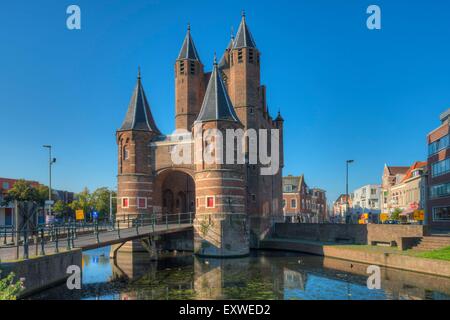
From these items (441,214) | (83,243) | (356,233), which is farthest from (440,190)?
(83,243)

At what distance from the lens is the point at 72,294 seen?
57.1 ft

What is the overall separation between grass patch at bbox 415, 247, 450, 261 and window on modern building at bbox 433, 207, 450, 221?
17189mm

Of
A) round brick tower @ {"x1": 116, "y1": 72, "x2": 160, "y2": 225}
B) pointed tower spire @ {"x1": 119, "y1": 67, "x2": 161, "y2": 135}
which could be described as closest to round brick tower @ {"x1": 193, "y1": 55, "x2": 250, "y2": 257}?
round brick tower @ {"x1": 116, "y1": 72, "x2": 160, "y2": 225}

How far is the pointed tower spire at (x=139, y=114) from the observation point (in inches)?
1456

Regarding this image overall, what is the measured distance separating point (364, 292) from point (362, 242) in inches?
668

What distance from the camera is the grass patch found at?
22125mm

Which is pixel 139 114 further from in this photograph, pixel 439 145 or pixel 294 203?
pixel 294 203

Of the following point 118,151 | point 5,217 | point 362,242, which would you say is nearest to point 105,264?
point 118,151

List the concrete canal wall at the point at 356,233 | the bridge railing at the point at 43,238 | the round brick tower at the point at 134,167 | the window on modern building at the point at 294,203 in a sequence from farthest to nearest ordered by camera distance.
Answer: the window on modern building at the point at 294,203 → the round brick tower at the point at 134,167 → the concrete canal wall at the point at 356,233 → the bridge railing at the point at 43,238

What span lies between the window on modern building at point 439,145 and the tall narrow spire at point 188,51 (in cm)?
2650

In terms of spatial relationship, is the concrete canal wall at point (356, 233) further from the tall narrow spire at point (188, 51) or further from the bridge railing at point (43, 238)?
the tall narrow spire at point (188, 51)

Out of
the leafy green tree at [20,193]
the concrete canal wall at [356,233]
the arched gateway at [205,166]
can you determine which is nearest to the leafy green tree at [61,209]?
the leafy green tree at [20,193]

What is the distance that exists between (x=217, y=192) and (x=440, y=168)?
24.0 metres

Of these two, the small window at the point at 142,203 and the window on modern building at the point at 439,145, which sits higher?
the window on modern building at the point at 439,145
